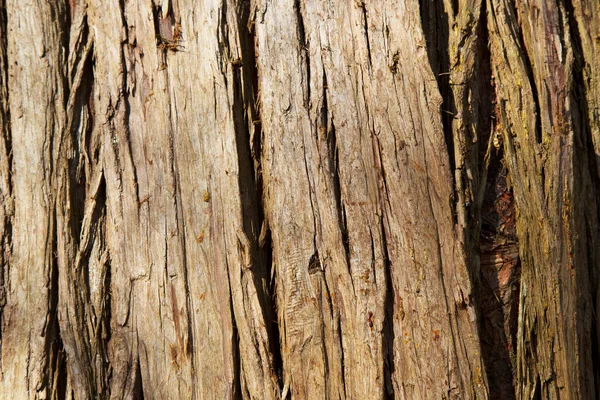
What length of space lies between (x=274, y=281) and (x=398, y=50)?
93cm

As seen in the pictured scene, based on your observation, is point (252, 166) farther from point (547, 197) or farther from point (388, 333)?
→ point (547, 197)

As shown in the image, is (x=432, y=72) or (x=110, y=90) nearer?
(x=432, y=72)

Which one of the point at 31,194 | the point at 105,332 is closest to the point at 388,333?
the point at 105,332

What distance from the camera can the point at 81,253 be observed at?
214 centimetres

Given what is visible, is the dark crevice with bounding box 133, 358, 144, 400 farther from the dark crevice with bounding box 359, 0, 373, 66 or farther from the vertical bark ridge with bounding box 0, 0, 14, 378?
the dark crevice with bounding box 359, 0, 373, 66

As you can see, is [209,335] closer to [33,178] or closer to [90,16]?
[33,178]

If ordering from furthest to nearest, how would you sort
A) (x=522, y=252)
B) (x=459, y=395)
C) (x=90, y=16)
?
1. (x=90, y=16)
2. (x=522, y=252)
3. (x=459, y=395)

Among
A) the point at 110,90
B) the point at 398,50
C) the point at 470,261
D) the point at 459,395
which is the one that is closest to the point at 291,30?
the point at 398,50

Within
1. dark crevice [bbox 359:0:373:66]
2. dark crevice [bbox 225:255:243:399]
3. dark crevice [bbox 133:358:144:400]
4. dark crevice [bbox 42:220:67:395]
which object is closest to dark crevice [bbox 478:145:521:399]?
dark crevice [bbox 359:0:373:66]

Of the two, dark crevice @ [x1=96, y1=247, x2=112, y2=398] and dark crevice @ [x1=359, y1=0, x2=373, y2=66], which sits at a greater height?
dark crevice @ [x1=359, y1=0, x2=373, y2=66]

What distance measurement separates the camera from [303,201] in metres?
2.00

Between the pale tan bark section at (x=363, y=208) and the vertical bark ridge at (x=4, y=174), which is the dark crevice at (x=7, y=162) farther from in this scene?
the pale tan bark section at (x=363, y=208)

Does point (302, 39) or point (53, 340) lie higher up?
point (302, 39)

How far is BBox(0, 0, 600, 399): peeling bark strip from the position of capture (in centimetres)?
196
